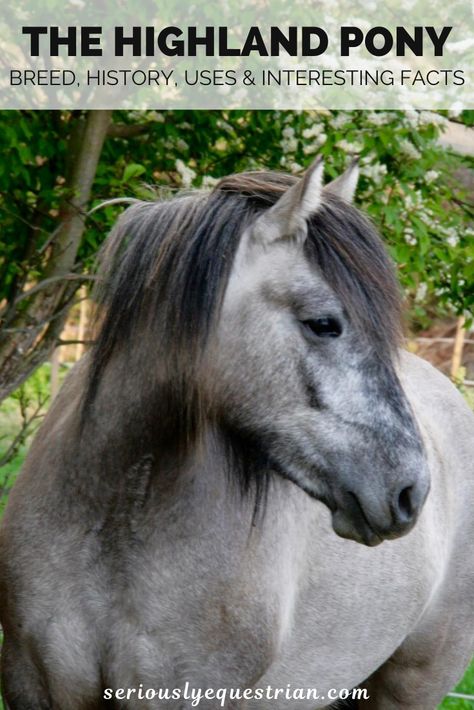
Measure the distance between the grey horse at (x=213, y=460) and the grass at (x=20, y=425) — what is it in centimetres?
160

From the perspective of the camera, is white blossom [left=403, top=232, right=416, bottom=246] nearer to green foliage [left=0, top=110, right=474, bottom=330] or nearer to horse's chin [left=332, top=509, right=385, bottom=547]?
green foliage [left=0, top=110, right=474, bottom=330]

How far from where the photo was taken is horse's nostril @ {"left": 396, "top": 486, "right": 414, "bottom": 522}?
260 centimetres

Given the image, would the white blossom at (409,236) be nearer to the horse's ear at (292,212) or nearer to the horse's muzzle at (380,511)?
the horse's ear at (292,212)

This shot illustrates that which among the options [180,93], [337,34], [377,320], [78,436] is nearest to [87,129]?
[180,93]

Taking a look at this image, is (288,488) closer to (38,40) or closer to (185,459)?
(185,459)

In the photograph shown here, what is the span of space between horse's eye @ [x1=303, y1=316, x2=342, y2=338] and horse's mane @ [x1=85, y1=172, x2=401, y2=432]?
5cm

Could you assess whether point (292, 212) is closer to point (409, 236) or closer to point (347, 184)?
point (347, 184)

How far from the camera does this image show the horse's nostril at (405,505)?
2596 millimetres

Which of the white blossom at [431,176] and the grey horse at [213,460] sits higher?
the white blossom at [431,176]

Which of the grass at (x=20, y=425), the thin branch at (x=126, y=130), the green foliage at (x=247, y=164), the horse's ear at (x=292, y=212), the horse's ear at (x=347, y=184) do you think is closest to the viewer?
the horse's ear at (x=292, y=212)

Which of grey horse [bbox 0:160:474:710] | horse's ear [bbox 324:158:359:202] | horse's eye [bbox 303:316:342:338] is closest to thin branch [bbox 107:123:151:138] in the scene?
grey horse [bbox 0:160:474:710]

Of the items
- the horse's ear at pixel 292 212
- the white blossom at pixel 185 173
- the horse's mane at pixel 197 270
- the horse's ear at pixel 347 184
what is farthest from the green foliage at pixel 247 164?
the horse's ear at pixel 292 212

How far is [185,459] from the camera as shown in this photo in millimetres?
2947

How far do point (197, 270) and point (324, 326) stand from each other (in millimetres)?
367
